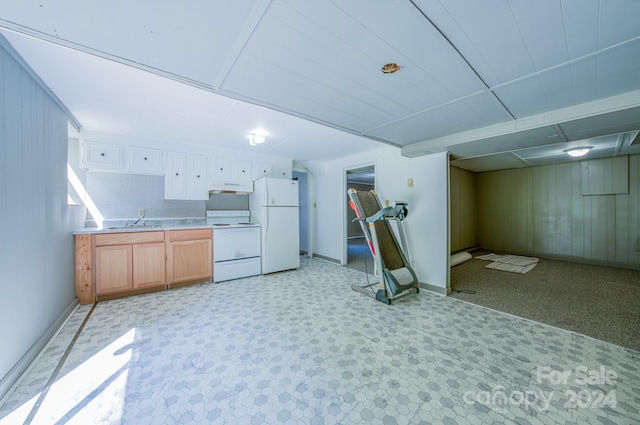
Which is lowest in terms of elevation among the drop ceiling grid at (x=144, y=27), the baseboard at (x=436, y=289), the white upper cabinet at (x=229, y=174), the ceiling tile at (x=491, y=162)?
the baseboard at (x=436, y=289)

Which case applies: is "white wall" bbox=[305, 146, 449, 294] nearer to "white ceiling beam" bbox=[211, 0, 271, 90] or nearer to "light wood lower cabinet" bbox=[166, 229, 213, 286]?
"white ceiling beam" bbox=[211, 0, 271, 90]

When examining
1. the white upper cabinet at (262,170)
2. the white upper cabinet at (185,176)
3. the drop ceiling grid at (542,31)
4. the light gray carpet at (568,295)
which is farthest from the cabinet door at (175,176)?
the light gray carpet at (568,295)

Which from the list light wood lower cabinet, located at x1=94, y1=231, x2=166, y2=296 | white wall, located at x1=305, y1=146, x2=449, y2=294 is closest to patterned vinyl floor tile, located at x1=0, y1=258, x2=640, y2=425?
light wood lower cabinet, located at x1=94, y1=231, x2=166, y2=296

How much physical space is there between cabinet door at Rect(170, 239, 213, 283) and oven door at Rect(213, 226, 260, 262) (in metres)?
0.13

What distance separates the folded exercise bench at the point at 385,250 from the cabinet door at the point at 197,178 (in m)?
2.59

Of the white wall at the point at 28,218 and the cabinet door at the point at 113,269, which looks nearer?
the white wall at the point at 28,218

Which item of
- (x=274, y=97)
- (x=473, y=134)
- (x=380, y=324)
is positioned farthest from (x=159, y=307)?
(x=473, y=134)

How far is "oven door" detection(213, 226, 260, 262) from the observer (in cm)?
374

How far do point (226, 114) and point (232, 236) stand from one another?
6.56 ft

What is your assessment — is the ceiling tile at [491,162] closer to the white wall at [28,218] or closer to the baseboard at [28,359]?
the white wall at [28,218]

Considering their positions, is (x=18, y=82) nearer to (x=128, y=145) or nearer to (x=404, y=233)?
(x=128, y=145)

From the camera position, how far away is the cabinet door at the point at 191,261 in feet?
11.3

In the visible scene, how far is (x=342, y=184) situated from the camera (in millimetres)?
4844

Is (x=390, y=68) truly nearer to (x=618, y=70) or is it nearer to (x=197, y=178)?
(x=618, y=70)
